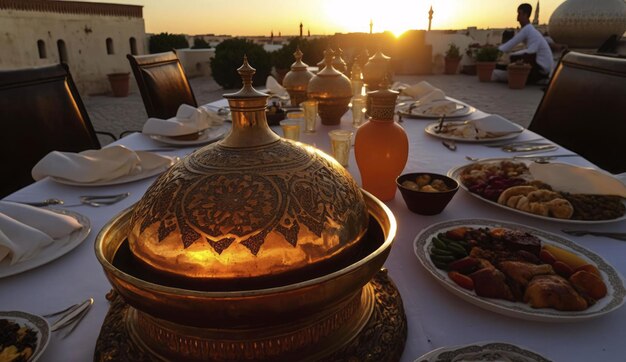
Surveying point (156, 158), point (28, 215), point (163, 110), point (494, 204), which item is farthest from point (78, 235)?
point (163, 110)

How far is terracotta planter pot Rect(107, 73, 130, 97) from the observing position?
9.80 m

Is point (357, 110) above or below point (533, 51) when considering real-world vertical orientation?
below

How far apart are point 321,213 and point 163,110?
2.44m

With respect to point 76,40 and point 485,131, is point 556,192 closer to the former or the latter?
point 485,131

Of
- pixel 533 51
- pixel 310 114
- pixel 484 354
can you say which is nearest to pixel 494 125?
pixel 310 114

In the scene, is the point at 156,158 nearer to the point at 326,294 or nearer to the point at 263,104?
the point at 263,104

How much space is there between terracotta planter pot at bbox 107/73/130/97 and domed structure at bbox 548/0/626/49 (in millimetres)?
14670

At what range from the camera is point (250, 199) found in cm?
55

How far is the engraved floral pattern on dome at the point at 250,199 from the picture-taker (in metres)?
0.53

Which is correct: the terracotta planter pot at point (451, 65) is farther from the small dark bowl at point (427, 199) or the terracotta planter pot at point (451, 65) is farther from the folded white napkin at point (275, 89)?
the small dark bowl at point (427, 199)

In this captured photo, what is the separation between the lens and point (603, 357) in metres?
0.58

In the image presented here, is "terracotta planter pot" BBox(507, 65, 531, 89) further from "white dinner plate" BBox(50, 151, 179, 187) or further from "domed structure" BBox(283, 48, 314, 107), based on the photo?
"white dinner plate" BBox(50, 151, 179, 187)

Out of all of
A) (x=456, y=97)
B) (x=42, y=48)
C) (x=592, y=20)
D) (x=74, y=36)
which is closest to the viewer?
Answer: (x=456, y=97)

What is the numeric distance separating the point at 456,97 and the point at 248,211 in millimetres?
7750
